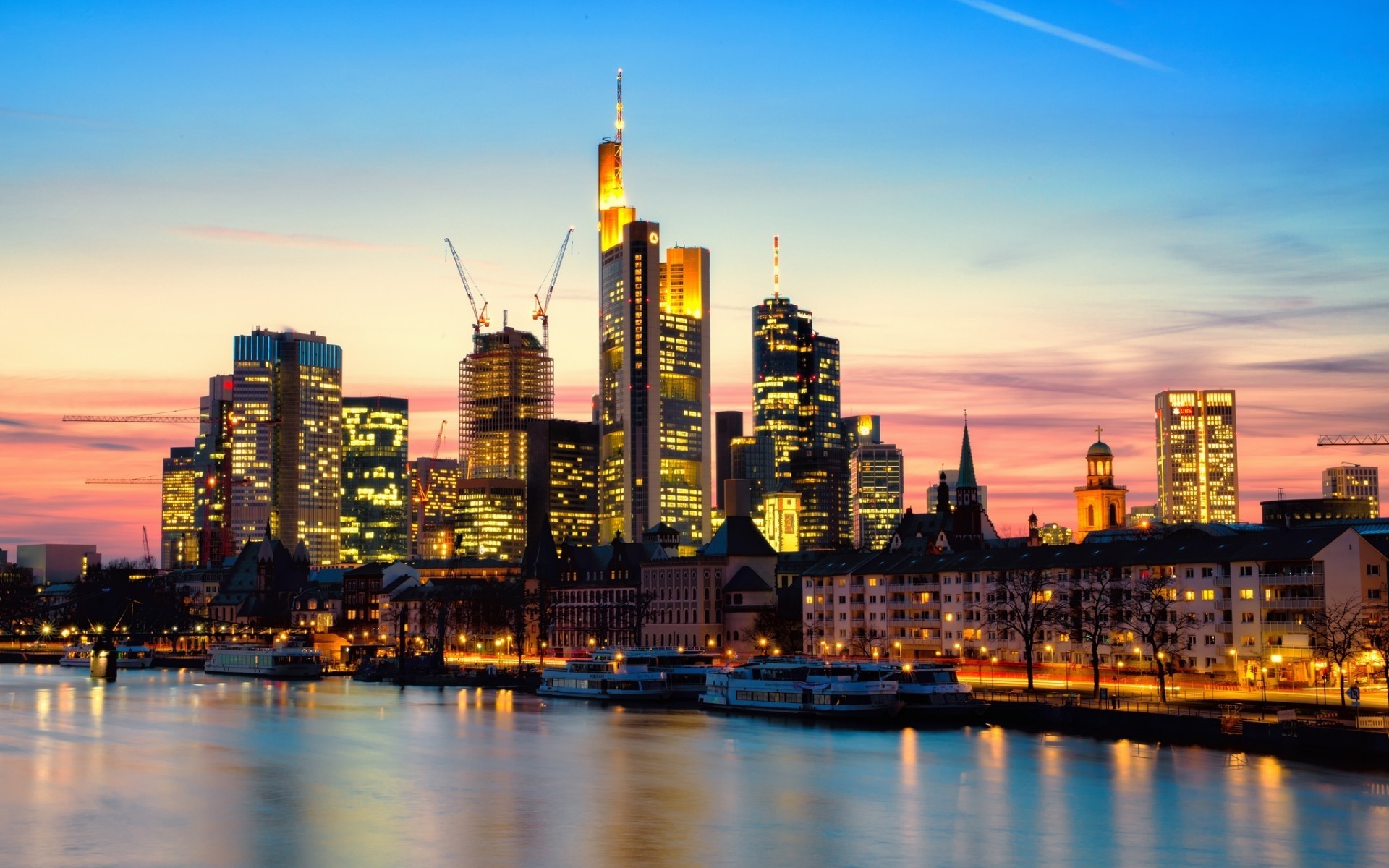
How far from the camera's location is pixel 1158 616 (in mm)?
152000

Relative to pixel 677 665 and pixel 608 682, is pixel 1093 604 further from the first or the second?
pixel 608 682

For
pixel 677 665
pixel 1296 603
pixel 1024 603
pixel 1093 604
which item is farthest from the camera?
pixel 677 665

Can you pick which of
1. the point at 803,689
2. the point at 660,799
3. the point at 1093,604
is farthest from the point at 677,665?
the point at 660,799

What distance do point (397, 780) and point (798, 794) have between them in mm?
25567

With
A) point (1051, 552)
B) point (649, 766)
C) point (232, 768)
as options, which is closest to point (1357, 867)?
point (649, 766)

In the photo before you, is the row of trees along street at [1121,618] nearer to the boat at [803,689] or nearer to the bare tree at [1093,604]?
the bare tree at [1093,604]

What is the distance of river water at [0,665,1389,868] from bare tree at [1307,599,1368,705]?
32.5 metres

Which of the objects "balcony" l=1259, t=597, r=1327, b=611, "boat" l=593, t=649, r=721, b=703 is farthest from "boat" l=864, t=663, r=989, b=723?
"boat" l=593, t=649, r=721, b=703

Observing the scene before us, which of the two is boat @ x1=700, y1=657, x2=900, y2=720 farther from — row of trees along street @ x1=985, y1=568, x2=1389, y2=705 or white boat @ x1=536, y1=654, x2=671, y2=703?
row of trees along street @ x1=985, y1=568, x2=1389, y2=705

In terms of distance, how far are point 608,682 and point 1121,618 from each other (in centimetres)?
5297

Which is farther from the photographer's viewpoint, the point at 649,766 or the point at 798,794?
the point at 649,766

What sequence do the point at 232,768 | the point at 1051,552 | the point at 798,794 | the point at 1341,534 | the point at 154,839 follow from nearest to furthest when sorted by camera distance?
the point at 154,839 < the point at 798,794 < the point at 232,768 < the point at 1341,534 < the point at 1051,552

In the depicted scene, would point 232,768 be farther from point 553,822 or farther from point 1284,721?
point 1284,721

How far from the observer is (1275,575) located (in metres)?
151
